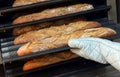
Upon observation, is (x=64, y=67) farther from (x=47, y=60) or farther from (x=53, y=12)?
(x=53, y=12)

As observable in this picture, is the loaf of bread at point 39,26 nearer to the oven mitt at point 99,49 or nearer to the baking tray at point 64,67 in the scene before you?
the baking tray at point 64,67

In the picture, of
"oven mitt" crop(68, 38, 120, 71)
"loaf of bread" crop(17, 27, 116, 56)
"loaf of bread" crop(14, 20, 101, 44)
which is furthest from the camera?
"loaf of bread" crop(14, 20, 101, 44)

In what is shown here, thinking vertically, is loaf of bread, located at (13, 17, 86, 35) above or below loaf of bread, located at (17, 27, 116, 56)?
above

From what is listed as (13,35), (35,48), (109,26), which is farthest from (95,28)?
(13,35)

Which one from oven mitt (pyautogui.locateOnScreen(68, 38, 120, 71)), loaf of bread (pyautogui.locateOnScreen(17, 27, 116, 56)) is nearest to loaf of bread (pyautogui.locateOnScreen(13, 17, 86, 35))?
loaf of bread (pyautogui.locateOnScreen(17, 27, 116, 56))

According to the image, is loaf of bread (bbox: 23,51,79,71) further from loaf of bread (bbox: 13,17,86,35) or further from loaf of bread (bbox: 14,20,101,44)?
loaf of bread (bbox: 13,17,86,35)

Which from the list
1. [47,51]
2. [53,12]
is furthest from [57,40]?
[53,12]

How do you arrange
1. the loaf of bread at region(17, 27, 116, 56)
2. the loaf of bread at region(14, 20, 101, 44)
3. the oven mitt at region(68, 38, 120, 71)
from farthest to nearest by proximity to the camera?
the loaf of bread at region(14, 20, 101, 44)
the loaf of bread at region(17, 27, 116, 56)
the oven mitt at region(68, 38, 120, 71)
